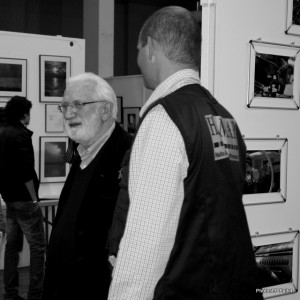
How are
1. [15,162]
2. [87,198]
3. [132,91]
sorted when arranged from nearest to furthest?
1. [87,198]
2. [15,162]
3. [132,91]

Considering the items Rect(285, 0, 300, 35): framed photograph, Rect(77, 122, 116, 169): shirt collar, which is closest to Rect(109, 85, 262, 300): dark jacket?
Rect(285, 0, 300, 35): framed photograph

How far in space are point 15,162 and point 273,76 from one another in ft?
8.46

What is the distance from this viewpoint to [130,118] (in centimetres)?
627

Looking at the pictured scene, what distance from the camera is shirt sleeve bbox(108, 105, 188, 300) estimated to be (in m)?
1.26

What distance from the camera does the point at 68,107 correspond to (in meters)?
2.25

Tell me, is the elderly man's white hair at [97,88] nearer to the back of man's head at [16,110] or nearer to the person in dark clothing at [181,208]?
the person in dark clothing at [181,208]

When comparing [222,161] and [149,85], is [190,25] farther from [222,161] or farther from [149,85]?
[222,161]

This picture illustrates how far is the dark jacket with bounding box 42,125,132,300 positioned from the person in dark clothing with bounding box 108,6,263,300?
0.71m

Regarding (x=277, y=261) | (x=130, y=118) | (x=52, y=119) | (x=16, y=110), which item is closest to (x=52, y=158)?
(x=52, y=119)

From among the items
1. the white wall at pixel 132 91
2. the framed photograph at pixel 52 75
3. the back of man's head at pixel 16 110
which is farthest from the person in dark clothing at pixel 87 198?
the white wall at pixel 132 91

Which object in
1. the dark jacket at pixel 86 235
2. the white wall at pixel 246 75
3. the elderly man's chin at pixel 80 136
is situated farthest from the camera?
the elderly man's chin at pixel 80 136

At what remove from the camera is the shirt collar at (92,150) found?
2.18 metres

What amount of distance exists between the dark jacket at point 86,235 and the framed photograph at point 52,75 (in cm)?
289

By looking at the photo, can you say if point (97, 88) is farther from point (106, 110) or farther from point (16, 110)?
point (16, 110)
